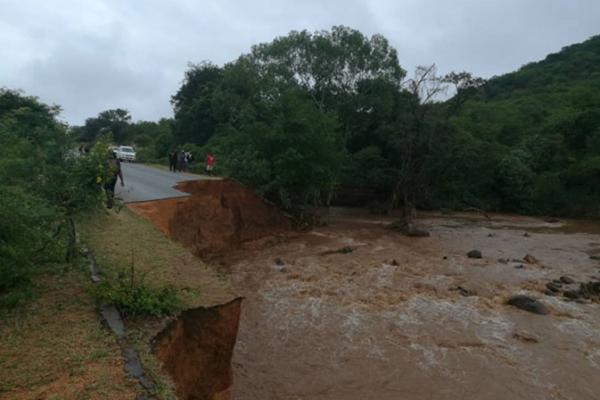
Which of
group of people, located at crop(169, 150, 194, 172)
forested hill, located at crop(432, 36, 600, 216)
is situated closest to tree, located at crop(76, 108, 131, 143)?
group of people, located at crop(169, 150, 194, 172)

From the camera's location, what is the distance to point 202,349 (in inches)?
266

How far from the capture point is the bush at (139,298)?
6391 millimetres

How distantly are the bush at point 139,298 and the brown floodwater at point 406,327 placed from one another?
2594 millimetres

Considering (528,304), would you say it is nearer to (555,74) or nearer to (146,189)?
(146,189)

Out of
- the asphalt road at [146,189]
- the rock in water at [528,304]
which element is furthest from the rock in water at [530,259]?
the asphalt road at [146,189]

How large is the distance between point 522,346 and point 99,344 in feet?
30.1

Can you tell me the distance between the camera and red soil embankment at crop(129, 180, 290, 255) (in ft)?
55.6

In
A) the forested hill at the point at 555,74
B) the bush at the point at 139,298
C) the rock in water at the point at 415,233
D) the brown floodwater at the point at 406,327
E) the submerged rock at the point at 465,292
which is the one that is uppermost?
the forested hill at the point at 555,74

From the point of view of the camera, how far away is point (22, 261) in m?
6.24

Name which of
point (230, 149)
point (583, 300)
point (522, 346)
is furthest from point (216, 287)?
point (230, 149)

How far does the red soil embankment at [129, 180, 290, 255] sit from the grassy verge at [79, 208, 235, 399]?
3.41m

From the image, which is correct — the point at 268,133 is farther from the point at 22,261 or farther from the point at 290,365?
the point at 22,261

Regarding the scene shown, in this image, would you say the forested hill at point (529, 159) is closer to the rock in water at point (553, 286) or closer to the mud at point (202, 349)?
the rock in water at point (553, 286)

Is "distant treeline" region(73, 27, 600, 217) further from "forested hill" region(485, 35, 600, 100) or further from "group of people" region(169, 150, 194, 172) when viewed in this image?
"forested hill" region(485, 35, 600, 100)
